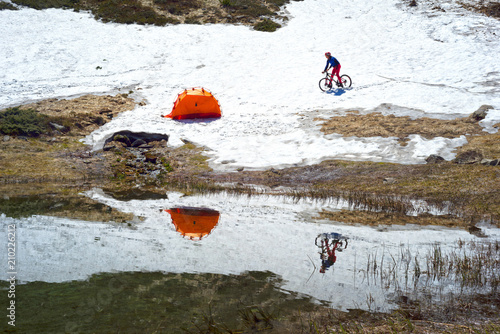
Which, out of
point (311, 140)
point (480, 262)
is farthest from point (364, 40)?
point (480, 262)

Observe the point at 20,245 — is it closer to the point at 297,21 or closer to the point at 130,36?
the point at 130,36

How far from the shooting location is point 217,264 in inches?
301

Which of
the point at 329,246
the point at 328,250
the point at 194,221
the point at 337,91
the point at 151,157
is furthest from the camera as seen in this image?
the point at 337,91

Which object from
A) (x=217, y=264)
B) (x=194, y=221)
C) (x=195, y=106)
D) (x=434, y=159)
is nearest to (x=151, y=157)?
(x=195, y=106)

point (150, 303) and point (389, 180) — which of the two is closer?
point (150, 303)

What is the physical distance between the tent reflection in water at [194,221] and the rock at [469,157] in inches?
443

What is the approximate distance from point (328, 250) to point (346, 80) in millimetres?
23231

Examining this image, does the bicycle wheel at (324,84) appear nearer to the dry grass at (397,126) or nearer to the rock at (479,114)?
the dry grass at (397,126)

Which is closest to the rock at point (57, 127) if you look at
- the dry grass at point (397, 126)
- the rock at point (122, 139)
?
the rock at point (122, 139)

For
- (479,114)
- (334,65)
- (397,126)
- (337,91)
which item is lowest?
(397,126)

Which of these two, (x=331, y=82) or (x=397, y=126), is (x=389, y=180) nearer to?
(x=397, y=126)

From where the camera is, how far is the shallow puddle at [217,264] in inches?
236

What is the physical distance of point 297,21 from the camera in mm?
41531

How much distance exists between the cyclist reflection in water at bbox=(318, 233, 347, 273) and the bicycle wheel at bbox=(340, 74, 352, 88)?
21.6 m
